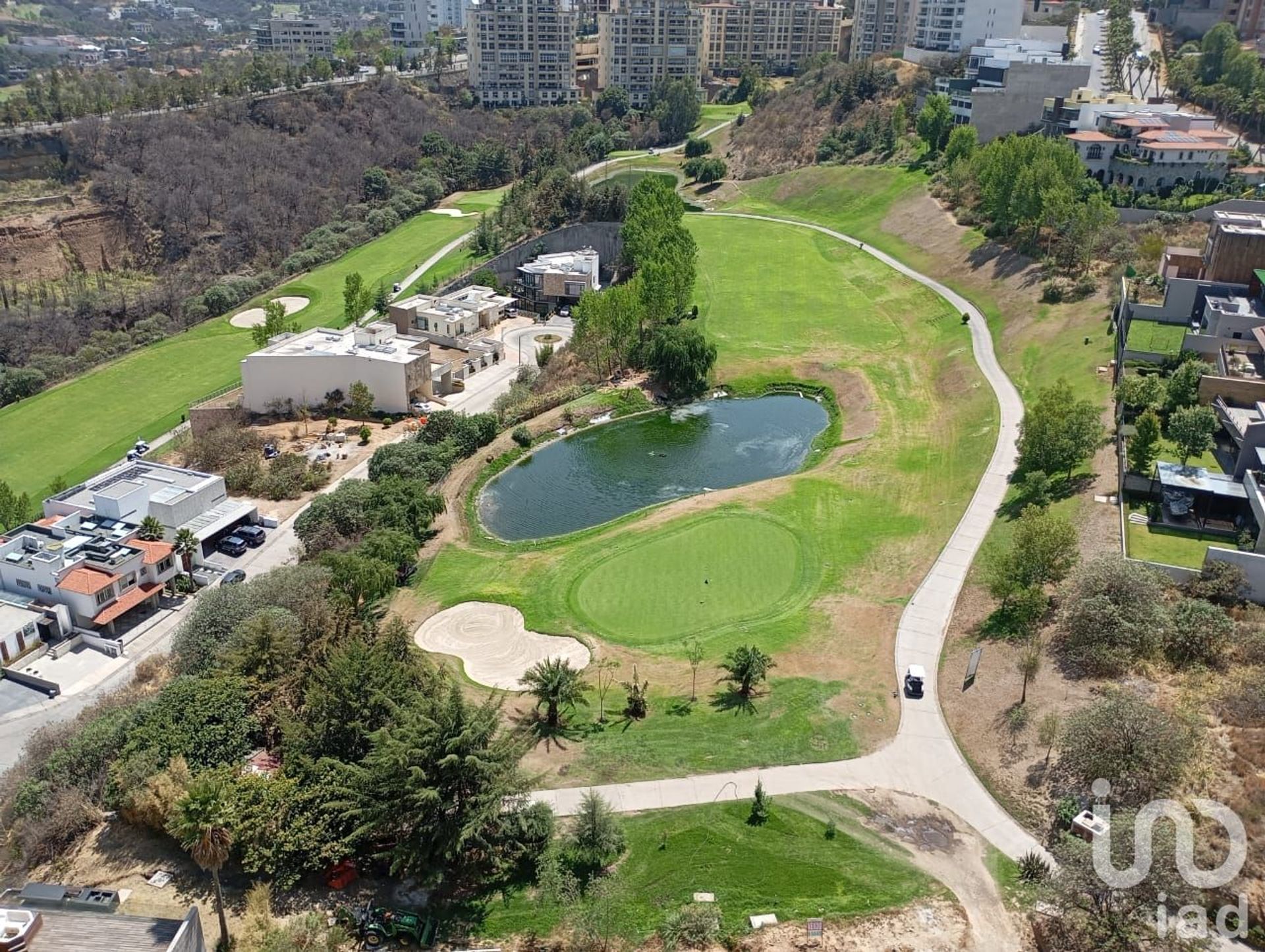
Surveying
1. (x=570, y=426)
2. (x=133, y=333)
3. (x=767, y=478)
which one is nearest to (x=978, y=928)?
(x=767, y=478)

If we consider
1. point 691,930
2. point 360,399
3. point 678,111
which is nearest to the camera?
point 691,930

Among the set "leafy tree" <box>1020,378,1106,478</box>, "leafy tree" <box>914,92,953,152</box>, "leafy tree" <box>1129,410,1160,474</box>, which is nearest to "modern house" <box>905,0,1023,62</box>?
"leafy tree" <box>914,92,953,152</box>

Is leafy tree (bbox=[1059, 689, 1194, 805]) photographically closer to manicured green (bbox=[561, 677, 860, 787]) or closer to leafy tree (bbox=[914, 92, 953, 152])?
manicured green (bbox=[561, 677, 860, 787])

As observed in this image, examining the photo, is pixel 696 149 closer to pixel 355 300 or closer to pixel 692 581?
pixel 355 300

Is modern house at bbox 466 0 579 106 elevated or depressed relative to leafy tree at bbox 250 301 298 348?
elevated

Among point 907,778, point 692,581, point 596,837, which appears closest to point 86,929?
point 596,837
